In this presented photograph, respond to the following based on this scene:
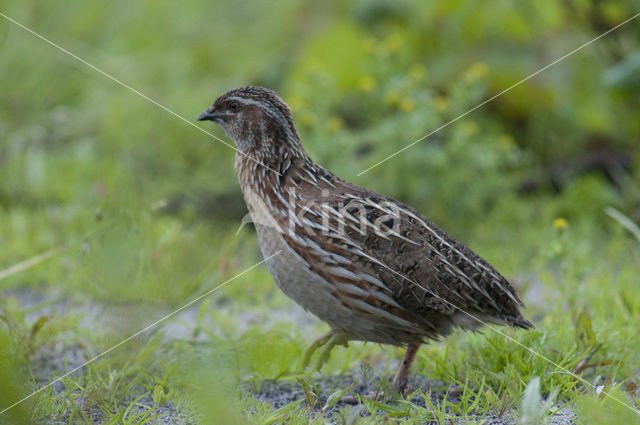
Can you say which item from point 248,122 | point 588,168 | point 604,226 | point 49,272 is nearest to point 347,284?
point 248,122

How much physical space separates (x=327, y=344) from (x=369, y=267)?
18.6 inches

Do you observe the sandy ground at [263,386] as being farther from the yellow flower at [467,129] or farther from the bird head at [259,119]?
the yellow flower at [467,129]

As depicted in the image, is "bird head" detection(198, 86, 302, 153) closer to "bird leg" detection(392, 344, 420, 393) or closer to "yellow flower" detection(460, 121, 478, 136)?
"bird leg" detection(392, 344, 420, 393)

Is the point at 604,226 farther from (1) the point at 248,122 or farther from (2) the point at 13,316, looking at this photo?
(2) the point at 13,316

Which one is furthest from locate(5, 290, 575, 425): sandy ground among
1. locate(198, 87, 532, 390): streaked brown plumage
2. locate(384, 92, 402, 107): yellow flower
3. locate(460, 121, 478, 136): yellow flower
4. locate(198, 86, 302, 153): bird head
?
locate(460, 121, 478, 136): yellow flower

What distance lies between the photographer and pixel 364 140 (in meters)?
6.07

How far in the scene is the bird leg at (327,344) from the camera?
11.3 feet

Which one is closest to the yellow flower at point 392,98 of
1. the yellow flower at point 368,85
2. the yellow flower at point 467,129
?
the yellow flower at point 368,85

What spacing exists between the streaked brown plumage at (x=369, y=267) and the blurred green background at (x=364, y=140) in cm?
50

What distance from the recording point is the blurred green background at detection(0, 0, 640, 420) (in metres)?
4.69

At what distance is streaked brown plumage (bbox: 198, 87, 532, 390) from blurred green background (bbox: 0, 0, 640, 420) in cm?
50

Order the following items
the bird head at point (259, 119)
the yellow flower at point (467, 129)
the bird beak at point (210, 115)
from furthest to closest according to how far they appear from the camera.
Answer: the yellow flower at point (467, 129) → the bird beak at point (210, 115) → the bird head at point (259, 119)

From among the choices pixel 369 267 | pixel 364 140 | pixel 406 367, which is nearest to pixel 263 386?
pixel 406 367

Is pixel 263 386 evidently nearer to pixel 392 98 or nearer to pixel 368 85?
pixel 392 98
